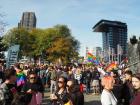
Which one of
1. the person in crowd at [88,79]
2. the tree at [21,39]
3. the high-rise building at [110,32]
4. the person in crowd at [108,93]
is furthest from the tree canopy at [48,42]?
the person in crowd at [108,93]

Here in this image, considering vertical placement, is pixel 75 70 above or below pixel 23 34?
below

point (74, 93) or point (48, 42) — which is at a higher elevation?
point (48, 42)

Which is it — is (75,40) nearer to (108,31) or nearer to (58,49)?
(58,49)

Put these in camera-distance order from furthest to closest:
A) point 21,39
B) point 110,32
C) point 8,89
Result: 1. point 110,32
2. point 21,39
3. point 8,89

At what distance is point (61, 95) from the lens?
7.25 metres

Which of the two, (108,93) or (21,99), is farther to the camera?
(108,93)

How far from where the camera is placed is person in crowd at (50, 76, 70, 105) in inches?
274

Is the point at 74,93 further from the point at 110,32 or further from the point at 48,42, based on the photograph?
the point at 110,32

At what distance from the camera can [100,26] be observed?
162875mm

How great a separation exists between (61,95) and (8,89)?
3.18ft

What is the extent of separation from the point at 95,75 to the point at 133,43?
924 centimetres

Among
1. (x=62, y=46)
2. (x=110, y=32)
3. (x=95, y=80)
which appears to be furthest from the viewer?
(x=110, y=32)

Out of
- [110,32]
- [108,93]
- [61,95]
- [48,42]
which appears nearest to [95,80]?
[61,95]

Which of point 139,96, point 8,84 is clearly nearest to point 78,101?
point 8,84
